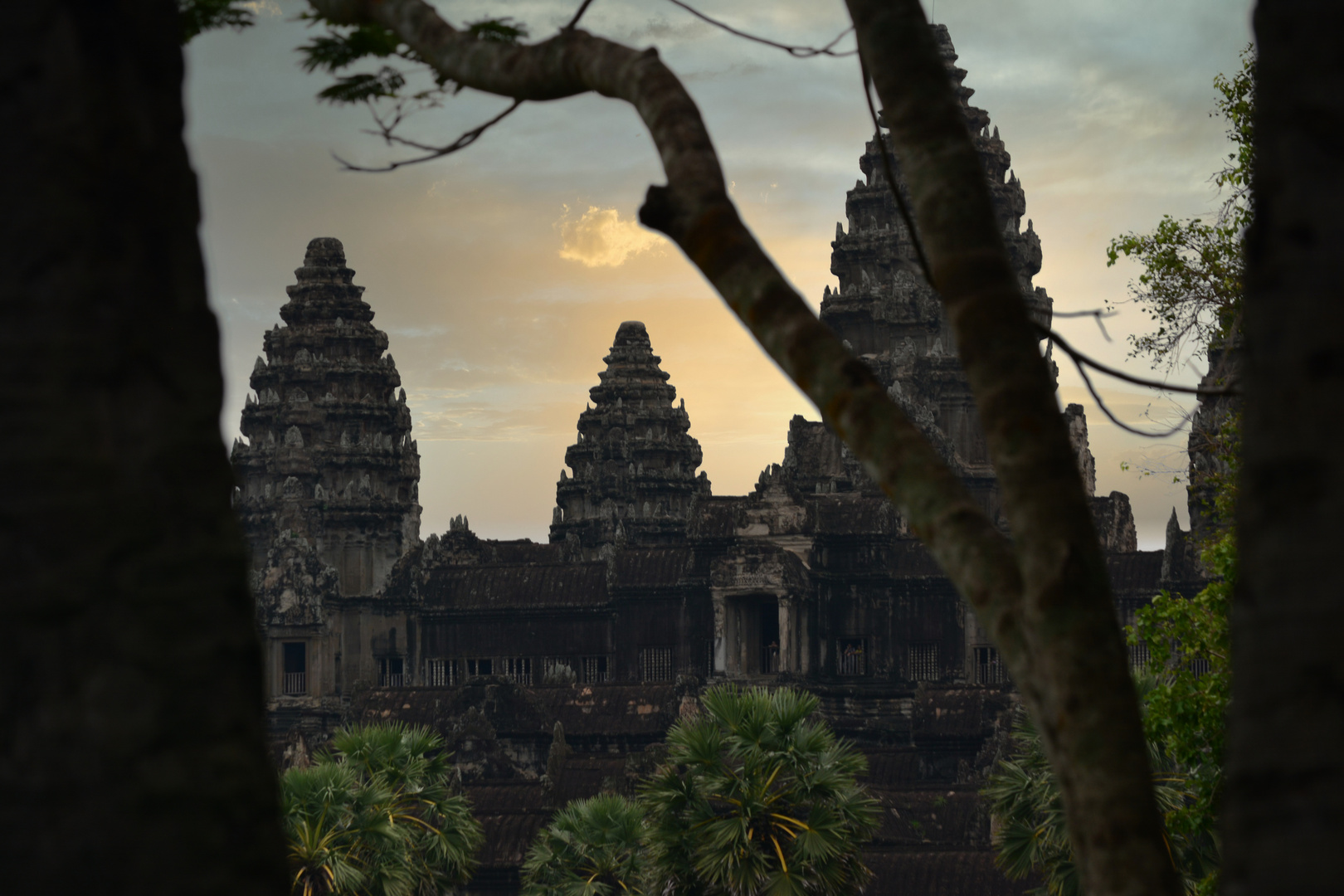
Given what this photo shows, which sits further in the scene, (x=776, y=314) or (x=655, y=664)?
(x=655, y=664)

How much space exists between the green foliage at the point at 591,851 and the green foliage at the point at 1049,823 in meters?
6.05

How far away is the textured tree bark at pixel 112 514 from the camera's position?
396 cm

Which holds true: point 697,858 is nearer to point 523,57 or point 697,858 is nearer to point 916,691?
point 523,57

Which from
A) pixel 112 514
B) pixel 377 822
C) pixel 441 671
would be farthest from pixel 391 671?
pixel 112 514

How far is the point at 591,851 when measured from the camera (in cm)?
2823

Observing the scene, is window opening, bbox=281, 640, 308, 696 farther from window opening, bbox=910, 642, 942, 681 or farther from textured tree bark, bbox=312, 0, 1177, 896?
textured tree bark, bbox=312, 0, 1177, 896

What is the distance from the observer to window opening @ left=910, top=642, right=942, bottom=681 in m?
51.9

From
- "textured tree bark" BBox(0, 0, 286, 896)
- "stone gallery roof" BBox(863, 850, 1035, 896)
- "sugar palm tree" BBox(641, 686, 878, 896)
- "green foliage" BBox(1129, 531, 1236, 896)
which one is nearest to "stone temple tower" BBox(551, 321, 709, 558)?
"stone gallery roof" BBox(863, 850, 1035, 896)

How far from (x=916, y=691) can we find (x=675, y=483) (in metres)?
27.3

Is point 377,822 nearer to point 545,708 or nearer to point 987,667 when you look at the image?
point 545,708

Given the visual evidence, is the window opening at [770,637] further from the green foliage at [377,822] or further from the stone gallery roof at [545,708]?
the green foliage at [377,822]

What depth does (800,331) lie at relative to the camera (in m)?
5.70

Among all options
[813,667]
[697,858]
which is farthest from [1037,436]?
[813,667]

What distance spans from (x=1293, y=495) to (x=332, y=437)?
214ft
